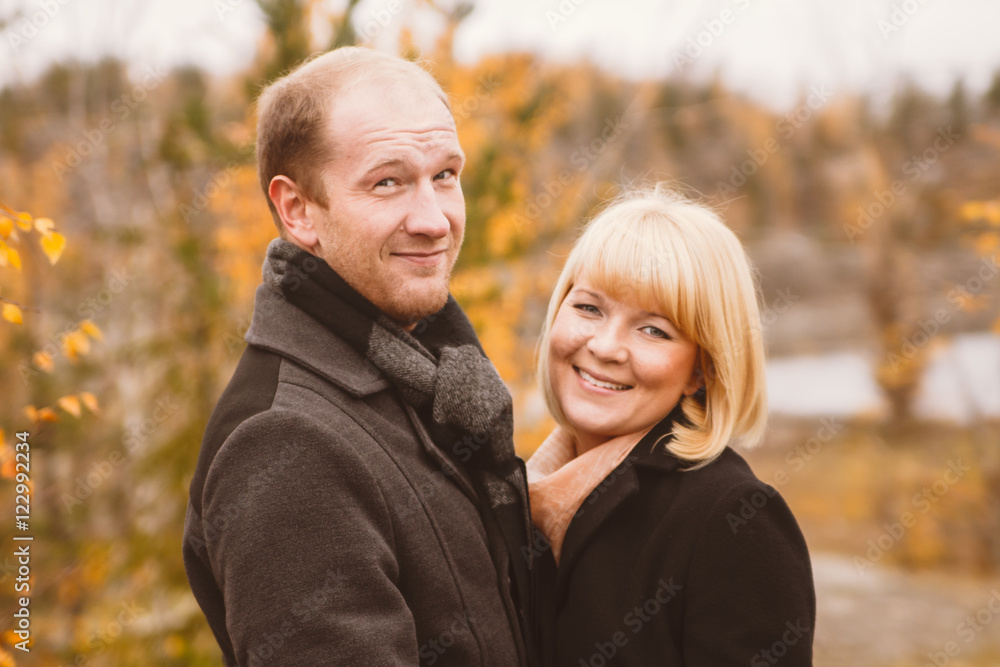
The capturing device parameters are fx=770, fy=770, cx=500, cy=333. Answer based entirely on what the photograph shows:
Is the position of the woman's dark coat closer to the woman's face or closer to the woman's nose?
the woman's face

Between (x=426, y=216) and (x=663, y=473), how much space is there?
87 cm

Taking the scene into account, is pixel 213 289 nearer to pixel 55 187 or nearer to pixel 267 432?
pixel 267 432

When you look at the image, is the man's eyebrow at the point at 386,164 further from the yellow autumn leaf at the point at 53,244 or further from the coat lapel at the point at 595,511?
the coat lapel at the point at 595,511

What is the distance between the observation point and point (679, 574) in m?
1.80

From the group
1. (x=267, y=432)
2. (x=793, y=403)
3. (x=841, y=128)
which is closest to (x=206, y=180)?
(x=267, y=432)

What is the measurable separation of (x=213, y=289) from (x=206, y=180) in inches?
101

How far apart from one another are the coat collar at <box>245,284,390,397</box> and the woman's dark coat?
717 millimetres

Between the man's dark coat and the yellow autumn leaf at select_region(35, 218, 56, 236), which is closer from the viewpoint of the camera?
the man's dark coat

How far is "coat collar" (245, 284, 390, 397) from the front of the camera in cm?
161

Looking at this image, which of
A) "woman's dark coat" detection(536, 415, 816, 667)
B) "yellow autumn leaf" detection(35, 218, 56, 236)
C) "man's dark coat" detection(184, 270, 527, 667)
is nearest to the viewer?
"man's dark coat" detection(184, 270, 527, 667)

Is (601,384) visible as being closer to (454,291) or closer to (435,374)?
(435,374)

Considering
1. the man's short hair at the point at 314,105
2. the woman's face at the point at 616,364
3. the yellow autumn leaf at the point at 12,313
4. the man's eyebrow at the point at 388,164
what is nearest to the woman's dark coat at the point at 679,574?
the woman's face at the point at 616,364

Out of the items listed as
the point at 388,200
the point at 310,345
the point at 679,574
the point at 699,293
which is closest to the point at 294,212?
the point at 388,200

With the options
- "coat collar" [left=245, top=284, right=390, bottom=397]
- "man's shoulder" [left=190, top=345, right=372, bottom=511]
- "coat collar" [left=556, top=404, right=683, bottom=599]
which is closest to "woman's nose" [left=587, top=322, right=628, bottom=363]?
"coat collar" [left=556, top=404, right=683, bottom=599]
